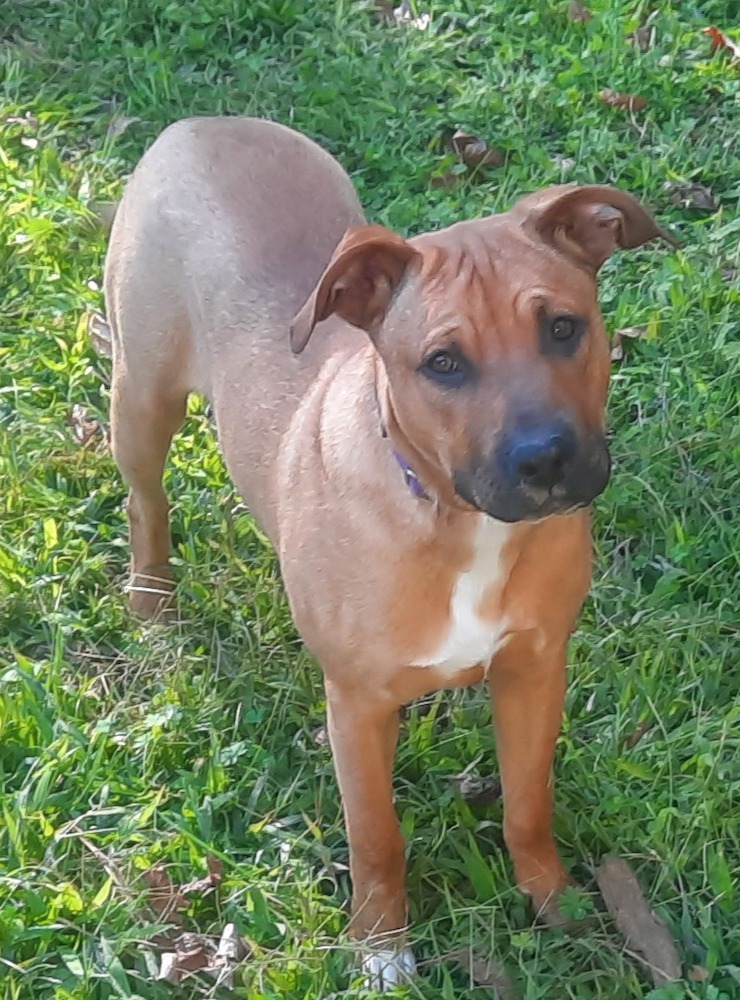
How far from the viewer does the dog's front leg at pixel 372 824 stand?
296 cm

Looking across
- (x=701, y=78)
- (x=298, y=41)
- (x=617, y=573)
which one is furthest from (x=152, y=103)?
(x=617, y=573)

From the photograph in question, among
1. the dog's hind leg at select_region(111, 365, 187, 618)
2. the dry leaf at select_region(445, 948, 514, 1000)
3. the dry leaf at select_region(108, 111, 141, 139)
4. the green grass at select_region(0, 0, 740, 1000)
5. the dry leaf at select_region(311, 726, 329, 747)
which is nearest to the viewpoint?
the dry leaf at select_region(445, 948, 514, 1000)

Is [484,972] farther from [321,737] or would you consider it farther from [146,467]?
[146,467]

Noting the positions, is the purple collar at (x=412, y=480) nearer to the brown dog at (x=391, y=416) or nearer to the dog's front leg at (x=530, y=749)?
the brown dog at (x=391, y=416)

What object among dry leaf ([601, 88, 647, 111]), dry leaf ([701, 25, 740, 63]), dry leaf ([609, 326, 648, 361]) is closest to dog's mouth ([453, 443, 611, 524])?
dry leaf ([609, 326, 648, 361])

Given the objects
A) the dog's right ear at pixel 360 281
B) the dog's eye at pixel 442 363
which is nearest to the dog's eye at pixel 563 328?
the dog's eye at pixel 442 363

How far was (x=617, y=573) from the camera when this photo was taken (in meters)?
3.92

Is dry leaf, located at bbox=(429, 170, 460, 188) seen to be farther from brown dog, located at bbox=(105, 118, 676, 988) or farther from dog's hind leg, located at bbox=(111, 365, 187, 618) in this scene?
dog's hind leg, located at bbox=(111, 365, 187, 618)

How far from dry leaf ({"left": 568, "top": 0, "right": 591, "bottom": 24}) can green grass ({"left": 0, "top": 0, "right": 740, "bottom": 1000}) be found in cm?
4

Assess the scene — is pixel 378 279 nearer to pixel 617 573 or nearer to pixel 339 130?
pixel 617 573

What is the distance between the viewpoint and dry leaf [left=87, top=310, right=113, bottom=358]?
15.7ft

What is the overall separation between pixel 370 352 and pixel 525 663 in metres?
0.75

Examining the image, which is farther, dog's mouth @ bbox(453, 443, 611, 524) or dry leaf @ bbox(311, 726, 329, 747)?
dry leaf @ bbox(311, 726, 329, 747)

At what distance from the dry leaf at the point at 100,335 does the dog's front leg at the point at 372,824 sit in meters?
2.16
